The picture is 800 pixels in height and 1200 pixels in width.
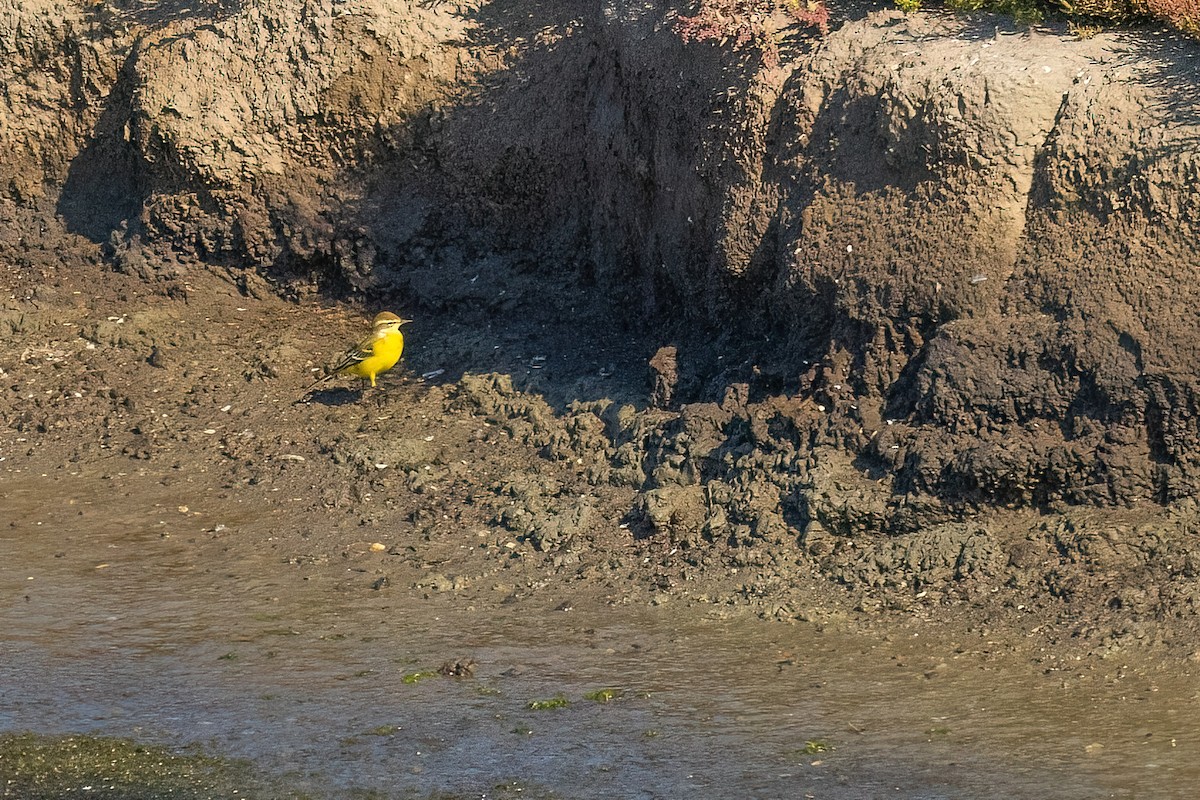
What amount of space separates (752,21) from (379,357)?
2.99m

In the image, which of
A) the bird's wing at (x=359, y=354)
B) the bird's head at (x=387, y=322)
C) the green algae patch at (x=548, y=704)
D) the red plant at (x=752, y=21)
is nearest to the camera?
the green algae patch at (x=548, y=704)

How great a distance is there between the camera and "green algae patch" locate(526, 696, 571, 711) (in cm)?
591

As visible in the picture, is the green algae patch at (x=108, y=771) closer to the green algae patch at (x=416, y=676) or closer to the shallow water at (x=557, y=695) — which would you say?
the shallow water at (x=557, y=695)

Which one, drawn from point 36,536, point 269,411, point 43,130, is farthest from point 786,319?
point 43,130

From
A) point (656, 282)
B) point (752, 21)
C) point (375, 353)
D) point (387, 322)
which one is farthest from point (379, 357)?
point (752, 21)

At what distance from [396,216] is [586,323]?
1.61 metres

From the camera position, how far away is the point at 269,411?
357 inches

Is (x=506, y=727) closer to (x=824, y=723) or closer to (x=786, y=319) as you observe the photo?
(x=824, y=723)

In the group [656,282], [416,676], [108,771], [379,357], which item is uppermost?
[656,282]

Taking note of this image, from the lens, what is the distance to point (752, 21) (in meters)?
7.75

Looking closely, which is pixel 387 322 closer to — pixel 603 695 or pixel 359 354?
pixel 359 354

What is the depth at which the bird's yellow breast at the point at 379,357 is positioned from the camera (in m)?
8.98

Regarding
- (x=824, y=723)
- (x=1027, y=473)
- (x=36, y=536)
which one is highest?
(x=1027, y=473)

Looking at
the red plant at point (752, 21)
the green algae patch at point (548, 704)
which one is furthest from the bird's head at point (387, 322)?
the green algae patch at point (548, 704)
